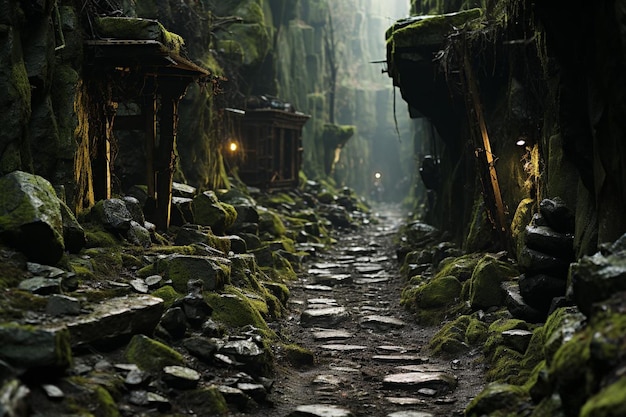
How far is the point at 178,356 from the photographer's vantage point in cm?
744

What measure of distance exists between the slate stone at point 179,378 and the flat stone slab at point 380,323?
212 inches

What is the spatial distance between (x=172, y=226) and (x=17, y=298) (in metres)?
7.85

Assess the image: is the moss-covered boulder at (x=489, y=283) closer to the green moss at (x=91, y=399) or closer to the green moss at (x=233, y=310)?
the green moss at (x=233, y=310)

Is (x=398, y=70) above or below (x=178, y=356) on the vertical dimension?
above

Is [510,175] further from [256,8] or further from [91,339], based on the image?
[256,8]

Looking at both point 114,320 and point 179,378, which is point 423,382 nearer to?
point 179,378

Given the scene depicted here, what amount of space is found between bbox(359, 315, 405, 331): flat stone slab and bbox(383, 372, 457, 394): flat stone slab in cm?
331

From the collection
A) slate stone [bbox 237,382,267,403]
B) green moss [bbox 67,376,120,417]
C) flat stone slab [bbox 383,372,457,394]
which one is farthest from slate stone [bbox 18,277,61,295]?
flat stone slab [bbox 383,372,457,394]

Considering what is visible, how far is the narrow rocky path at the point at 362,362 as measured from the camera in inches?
301

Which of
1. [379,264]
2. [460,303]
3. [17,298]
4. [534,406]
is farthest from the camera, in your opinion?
[379,264]

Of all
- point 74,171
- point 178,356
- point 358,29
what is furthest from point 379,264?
point 358,29

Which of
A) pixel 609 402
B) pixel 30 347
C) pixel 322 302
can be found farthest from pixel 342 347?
pixel 609 402

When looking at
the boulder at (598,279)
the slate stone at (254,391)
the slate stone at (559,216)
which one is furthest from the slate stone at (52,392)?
the slate stone at (559,216)

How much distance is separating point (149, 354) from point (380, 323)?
5770 millimetres
